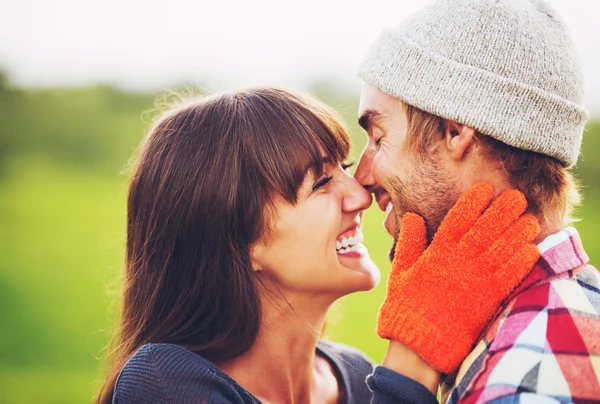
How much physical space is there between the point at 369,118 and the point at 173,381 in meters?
0.93

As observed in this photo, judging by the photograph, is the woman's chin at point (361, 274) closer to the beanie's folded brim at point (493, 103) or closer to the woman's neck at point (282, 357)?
the woman's neck at point (282, 357)

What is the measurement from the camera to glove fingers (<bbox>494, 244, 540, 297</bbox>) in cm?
158

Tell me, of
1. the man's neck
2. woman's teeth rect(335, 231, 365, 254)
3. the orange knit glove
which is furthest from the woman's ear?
the man's neck

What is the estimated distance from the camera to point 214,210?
1.97m

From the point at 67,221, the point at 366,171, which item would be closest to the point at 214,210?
the point at 366,171

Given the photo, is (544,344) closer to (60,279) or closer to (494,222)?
(494,222)

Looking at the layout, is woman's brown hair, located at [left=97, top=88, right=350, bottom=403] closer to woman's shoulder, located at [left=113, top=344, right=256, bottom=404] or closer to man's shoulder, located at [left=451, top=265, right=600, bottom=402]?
woman's shoulder, located at [left=113, top=344, right=256, bottom=404]

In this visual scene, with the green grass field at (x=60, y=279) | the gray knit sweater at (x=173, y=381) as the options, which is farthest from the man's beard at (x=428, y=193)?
the green grass field at (x=60, y=279)

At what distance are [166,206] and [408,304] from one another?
78 cm

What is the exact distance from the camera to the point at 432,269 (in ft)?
5.52

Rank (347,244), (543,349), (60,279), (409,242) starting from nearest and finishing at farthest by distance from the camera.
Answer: (543,349)
(409,242)
(347,244)
(60,279)

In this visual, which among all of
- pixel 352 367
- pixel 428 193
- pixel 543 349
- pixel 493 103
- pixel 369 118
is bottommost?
pixel 352 367

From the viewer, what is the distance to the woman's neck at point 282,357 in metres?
2.01

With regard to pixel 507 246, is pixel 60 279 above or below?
below
